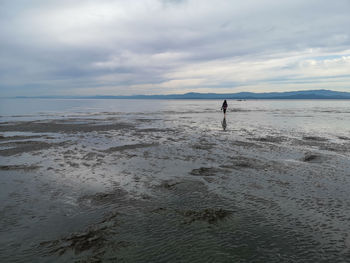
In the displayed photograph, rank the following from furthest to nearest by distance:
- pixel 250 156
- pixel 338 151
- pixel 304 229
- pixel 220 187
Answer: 1. pixel 338 151
2. pixel 250 156
3. pixel 220 187
4. pixel 304 229

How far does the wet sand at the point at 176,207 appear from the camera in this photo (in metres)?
5.35

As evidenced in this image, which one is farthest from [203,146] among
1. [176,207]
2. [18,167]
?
Result: [18,167]

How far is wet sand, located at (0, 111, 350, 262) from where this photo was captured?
17.6ft

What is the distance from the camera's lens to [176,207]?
746 centimetres

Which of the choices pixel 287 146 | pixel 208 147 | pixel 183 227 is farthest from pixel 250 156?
pixel 183 227

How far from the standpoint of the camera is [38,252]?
5.30 m

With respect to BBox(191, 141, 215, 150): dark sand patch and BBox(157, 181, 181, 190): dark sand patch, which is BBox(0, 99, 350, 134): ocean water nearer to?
BBox(191, 141, 215, 150): dark sand patch

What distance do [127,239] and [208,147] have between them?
37.5ft

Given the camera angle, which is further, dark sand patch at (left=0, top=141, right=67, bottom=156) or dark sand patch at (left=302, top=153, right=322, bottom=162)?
dark sand patch at (left=0, top=141, right=67, bottom=156)

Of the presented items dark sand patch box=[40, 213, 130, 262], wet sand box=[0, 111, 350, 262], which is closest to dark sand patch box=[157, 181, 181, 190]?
wet sand box=[0, 111, 350, 262]

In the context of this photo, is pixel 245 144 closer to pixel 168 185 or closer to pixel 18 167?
pixel 168 185

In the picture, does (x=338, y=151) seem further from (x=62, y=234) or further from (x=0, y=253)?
(x=0, y=253)

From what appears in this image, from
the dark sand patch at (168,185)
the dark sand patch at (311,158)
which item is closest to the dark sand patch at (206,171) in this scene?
the dark sand patch at (168,185)

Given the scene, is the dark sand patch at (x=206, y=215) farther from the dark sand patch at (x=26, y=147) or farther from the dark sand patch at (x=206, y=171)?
the dark sand patch at (x=26, y=147)
